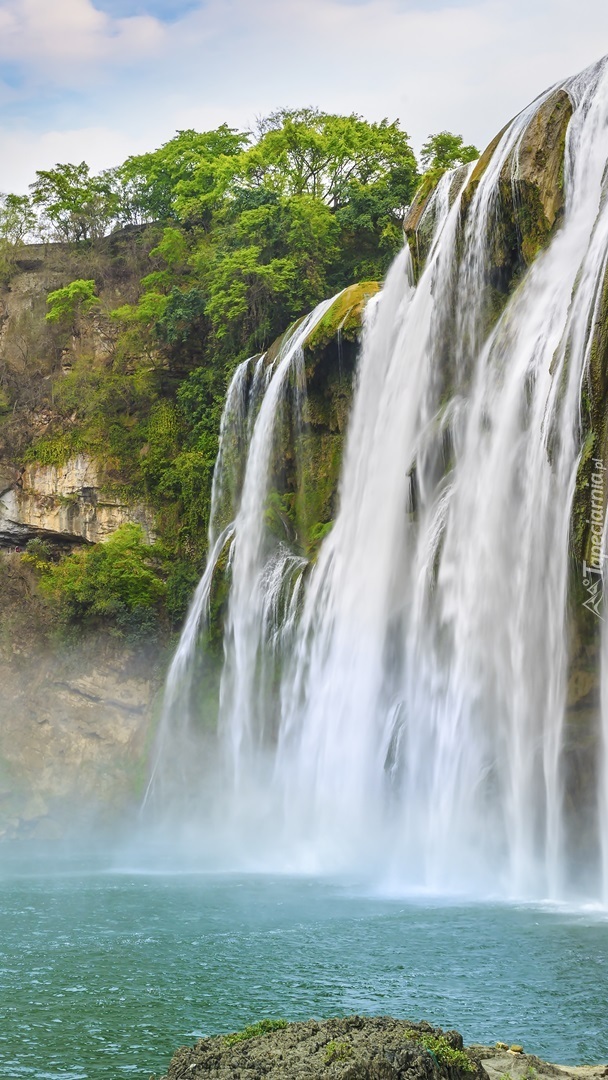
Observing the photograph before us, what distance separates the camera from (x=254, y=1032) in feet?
22.0

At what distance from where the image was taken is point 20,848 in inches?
1006

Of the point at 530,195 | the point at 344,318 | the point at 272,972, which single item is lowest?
the point at 272,972

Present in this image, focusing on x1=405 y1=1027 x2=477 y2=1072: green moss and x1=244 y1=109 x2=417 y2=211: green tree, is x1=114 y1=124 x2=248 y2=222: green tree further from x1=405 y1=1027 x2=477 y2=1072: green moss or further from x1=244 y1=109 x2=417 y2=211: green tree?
x1=405 y1=1027 x2=477 y2=1072: green moss

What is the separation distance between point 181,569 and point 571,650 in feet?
53.9

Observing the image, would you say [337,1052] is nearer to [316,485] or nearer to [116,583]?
[316,485]

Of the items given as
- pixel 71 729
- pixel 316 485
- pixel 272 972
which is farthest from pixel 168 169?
pixel 272 972

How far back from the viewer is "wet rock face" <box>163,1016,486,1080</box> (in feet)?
19.0

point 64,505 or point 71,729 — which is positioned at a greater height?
point 64,505

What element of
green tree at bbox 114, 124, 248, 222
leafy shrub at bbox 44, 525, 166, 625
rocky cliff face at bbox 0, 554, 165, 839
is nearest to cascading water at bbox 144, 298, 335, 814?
rocky cliff face at bbox 0, 554, 165, 839

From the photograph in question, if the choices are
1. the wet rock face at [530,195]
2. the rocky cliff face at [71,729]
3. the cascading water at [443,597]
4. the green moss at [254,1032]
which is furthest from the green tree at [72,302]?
the green moss at [254,1032]

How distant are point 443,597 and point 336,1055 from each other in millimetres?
11863

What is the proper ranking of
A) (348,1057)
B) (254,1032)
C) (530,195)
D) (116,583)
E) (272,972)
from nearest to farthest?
(348,1057) < (254,1032) < (272,972) < (530,195) < (116,583)

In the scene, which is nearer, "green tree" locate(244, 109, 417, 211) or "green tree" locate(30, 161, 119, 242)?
"green tree" locate(244, 109, 417, 211)

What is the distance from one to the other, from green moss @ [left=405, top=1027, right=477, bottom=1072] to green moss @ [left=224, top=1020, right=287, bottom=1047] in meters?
0.98
